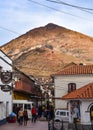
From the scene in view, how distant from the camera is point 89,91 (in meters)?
33.2

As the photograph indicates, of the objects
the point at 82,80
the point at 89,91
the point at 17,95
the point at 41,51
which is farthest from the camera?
the point at 41,51

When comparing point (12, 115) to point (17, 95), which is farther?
point (17, 95)

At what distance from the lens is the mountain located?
11749cm

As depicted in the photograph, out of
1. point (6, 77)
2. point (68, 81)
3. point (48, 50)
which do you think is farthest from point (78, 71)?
point (48, 50)

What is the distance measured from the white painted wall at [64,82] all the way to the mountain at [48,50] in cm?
5100

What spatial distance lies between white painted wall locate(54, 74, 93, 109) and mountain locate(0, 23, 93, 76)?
5100 centimetres

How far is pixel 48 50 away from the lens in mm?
134000

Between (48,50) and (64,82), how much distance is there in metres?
83.9

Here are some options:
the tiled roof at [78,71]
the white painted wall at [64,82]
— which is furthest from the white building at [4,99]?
the tiled roof at [78,71]

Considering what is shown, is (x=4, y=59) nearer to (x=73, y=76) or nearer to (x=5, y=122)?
(x=5, y=122)

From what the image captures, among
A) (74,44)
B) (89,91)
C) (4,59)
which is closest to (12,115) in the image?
(4,59)

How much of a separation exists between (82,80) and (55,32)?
112566 mm

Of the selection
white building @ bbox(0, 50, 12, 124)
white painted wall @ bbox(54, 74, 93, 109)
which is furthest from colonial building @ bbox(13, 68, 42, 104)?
white building @ bbox(0, 50, 12, 124)

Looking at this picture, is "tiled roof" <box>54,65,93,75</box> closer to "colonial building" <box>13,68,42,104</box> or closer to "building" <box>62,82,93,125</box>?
"colonial building" <box>13,68,42,104</box>
